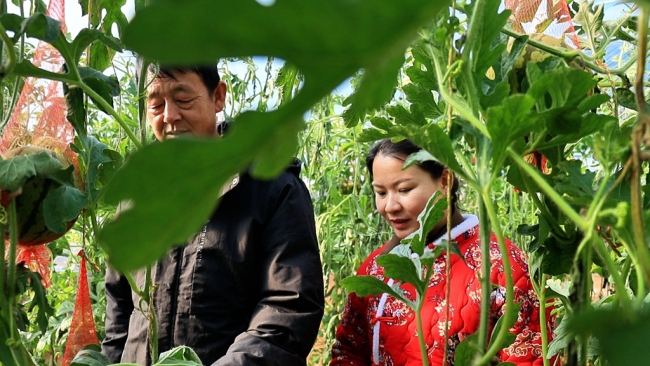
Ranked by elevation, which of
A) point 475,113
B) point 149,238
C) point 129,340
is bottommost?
point 129,340

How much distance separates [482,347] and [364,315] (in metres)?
1.17

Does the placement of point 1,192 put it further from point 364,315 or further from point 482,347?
point 364,315

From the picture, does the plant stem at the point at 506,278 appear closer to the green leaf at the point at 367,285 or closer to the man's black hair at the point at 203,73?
the green leaf at the point at 367,285

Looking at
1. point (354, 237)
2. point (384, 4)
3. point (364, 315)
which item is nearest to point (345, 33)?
point (384, 4)

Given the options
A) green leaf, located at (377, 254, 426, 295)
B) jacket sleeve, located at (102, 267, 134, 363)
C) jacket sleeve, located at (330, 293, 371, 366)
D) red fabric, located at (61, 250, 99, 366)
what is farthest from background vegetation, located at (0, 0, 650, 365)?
jacket sleeve, located at (102, 267, 134, 363)

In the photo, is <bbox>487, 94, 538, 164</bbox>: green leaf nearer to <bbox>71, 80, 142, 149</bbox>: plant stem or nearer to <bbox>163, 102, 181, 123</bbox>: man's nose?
<bbox>71, 80, 142, 149</bbox>: plant stem

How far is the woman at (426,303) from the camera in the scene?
1408 mm

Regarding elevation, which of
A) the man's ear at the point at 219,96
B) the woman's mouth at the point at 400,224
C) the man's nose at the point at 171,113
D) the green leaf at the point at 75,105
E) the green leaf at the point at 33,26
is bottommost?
the woman's mouth at the point at 400,224

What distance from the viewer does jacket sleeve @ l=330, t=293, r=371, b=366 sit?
1610 mm

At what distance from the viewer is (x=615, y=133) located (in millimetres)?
466

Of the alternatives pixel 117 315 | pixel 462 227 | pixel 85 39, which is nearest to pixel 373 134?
pixel 85 39

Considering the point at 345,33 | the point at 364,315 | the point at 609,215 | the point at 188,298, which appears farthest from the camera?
the point at 364,315

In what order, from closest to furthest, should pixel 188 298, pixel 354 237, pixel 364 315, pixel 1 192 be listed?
pixel 1 192, pixel 188 298, pixel 364 315, pixel 354 237

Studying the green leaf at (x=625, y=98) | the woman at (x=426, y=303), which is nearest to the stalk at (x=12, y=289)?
the green leaf at (x=625, y=98)
